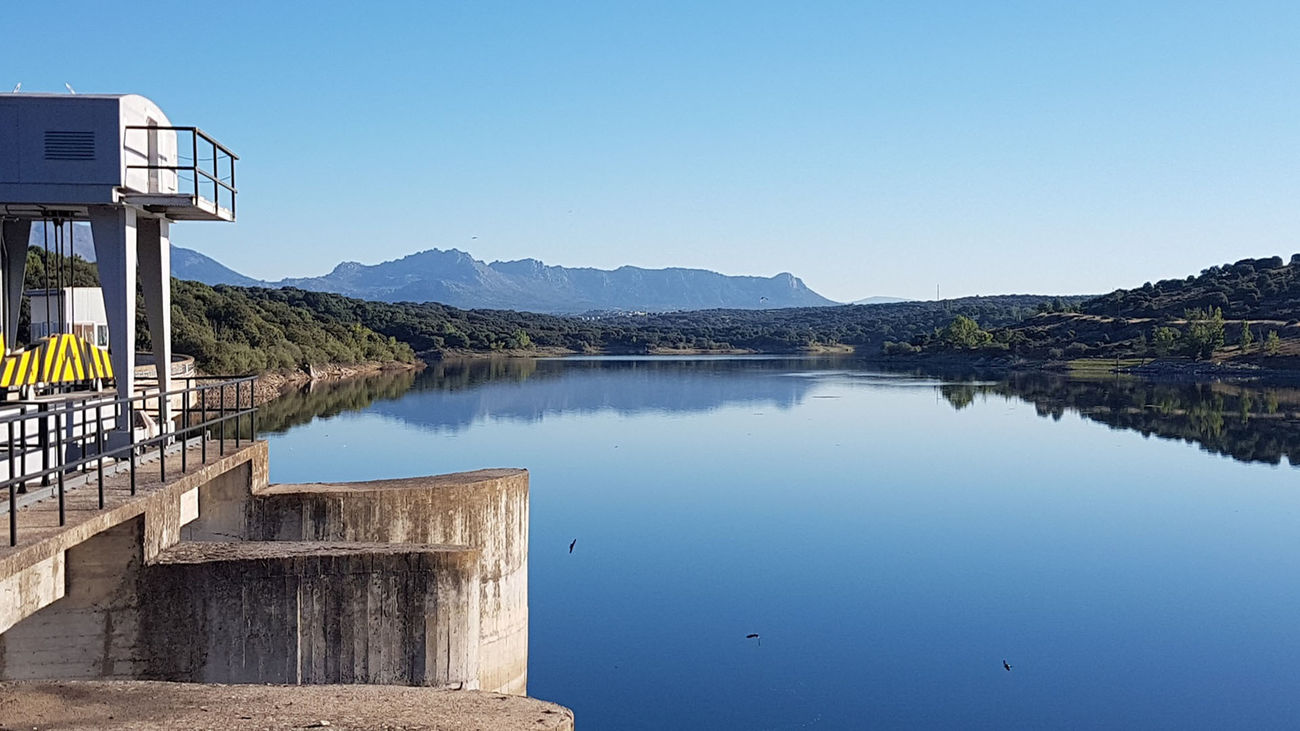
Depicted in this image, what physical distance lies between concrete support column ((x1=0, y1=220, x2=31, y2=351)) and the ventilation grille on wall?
1884 mm

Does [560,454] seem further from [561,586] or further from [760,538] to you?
[561,586]

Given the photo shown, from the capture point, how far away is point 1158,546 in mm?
25016

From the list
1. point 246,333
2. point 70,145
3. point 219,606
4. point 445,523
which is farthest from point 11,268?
point 246,333

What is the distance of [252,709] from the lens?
276 inches

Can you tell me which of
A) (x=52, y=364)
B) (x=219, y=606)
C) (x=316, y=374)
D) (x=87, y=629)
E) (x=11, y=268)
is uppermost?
(x=11, y=268)

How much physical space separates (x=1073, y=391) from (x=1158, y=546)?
49.6 m

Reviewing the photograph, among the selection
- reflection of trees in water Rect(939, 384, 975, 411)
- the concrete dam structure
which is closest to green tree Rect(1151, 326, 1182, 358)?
reflection of trees in water Rect(939, 384, 975, 411)

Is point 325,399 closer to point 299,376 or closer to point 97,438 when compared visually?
point 299,376

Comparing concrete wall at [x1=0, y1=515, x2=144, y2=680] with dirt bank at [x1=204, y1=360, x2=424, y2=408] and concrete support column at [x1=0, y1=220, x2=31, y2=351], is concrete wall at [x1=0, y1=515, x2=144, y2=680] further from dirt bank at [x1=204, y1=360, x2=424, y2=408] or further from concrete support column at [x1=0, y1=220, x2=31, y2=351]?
dirt bank at [x1=204, y1=360, x2=424, y2=408]

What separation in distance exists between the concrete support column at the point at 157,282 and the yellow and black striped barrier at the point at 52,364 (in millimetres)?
622

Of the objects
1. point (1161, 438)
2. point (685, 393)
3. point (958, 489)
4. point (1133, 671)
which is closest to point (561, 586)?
point (1133, 671)

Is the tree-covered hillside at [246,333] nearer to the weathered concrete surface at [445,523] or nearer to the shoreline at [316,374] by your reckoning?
the shoreline at [316,374]

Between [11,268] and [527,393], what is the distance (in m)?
53.1

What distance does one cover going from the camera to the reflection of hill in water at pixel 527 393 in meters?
52.2
